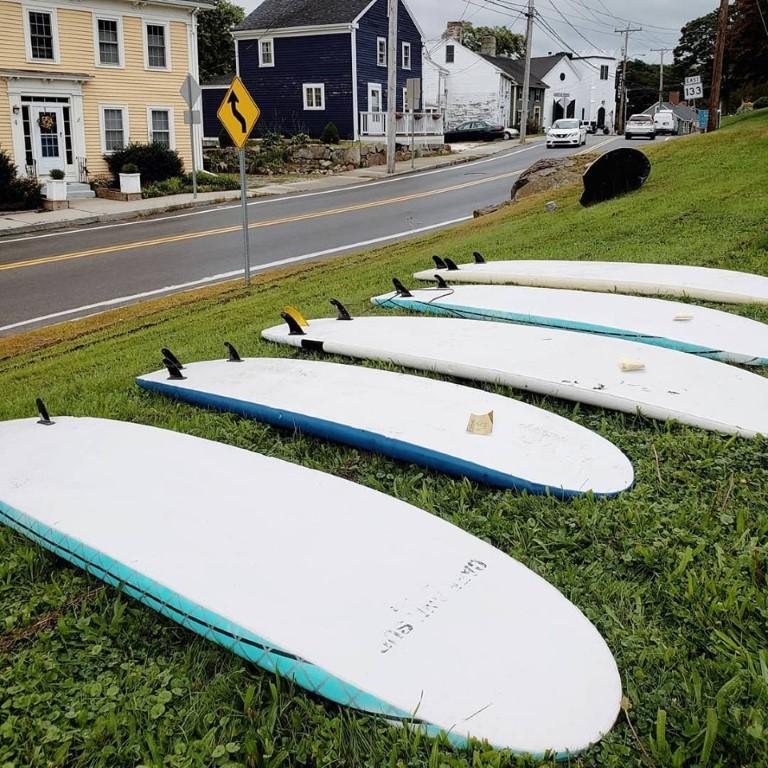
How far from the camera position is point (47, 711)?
213 centimetres

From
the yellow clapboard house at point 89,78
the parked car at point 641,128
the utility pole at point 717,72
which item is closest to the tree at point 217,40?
the parked car at point 641,128

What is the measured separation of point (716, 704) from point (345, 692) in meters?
0.90

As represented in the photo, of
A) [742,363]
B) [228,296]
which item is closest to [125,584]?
[742,363]

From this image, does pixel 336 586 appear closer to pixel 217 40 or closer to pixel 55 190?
pixel 55 190

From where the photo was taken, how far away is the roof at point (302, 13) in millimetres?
37688

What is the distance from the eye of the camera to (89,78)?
A: 79.5 feet

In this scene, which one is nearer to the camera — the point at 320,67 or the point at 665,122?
the point at 320,67

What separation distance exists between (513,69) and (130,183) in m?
45.3

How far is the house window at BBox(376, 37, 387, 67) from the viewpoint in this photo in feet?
129

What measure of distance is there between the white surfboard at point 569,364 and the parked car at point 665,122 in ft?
157

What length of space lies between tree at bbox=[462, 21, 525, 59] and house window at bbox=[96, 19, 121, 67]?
7156 cm

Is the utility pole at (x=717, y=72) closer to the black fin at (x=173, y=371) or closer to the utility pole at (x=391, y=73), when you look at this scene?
the utility pole at (x=391, y=73)

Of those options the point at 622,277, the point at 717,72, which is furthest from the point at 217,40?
the point at 622,277

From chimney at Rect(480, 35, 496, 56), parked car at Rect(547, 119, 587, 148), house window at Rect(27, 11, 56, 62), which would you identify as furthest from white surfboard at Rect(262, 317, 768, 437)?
chimney at Rect(480, 35, 496, 56)
